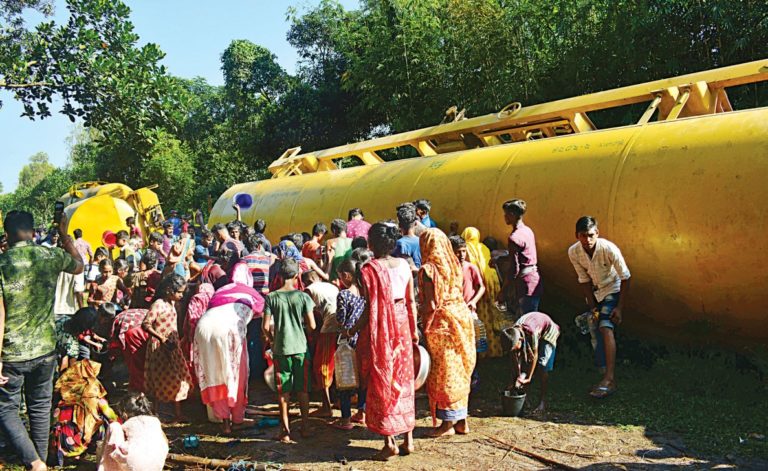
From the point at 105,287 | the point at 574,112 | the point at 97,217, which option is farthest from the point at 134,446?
the point at 97,217

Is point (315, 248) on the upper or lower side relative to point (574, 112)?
lower

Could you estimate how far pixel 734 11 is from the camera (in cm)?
1063

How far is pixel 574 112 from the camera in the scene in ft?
26.3

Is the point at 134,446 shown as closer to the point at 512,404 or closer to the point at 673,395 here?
the point at 512,404

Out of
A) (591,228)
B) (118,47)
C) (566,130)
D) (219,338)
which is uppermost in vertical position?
(118,47)

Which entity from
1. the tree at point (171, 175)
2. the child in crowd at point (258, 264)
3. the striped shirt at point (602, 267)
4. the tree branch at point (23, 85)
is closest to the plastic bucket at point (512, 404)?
the striped shirt at point (602, 267)

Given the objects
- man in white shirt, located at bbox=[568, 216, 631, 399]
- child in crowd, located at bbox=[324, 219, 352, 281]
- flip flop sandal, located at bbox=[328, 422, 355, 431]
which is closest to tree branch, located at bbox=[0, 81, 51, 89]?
child in crowd, located at bbox=[324, 219, 352, 281]

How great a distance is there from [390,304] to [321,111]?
19.5 metres

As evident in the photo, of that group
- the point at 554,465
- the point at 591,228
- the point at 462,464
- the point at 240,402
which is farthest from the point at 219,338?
the point at 591,228

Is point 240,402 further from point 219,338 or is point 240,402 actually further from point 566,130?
point 566,130

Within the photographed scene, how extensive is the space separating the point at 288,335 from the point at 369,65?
47.6ft

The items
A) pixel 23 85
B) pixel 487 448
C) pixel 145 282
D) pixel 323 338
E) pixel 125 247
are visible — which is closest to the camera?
pixel 487 448

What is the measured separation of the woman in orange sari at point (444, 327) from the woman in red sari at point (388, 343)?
9.2 inches

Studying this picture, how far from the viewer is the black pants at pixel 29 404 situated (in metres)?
4.57
